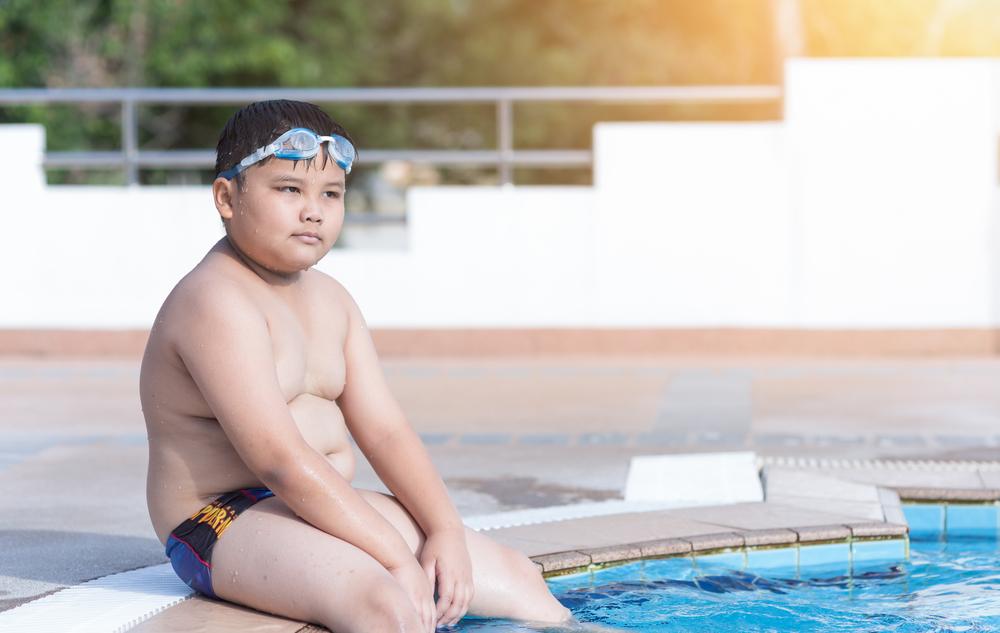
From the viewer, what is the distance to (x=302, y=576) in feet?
8.51

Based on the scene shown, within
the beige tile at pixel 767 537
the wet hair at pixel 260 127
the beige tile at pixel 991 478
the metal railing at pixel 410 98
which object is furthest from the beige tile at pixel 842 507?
the metal railing at pixel 410 98

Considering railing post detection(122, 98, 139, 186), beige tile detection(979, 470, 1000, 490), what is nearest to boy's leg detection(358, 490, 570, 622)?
beige tile detection(979, 470, 1000, 490)

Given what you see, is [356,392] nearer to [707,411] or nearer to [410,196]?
[707,411]

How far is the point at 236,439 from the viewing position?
8.49 ft

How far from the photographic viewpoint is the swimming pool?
3.39 metres

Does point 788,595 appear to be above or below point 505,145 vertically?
below

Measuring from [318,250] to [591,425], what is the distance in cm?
386

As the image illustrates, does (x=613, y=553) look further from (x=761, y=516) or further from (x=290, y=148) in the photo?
(x=290, y=148)

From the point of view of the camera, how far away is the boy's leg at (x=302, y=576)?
2486mm

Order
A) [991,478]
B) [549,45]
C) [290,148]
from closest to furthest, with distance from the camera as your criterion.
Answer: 1. [290,148]
2. [991,478]
3. [549,45]

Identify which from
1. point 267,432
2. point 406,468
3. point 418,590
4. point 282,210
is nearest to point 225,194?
point 282,210

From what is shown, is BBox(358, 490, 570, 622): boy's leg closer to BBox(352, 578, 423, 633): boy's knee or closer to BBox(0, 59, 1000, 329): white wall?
BBox(352, 578, 423, 633): boy's knee

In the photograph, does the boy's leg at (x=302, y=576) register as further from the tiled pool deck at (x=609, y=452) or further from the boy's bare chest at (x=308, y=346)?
the boy's bare chest at (x=308, y=346)

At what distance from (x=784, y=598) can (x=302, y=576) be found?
5.42 feet
